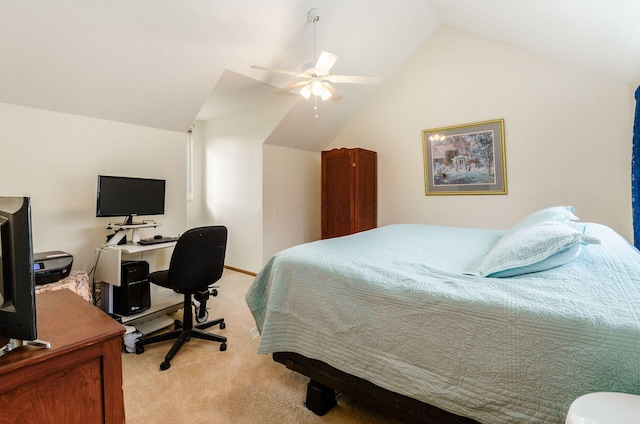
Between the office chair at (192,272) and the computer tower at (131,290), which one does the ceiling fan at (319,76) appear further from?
the computer tower at (131,290)

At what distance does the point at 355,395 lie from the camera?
138 cm

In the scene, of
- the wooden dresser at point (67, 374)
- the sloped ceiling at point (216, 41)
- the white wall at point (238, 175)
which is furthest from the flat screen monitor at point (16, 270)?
the white wall at point (238, 175)

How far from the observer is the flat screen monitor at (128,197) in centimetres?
253

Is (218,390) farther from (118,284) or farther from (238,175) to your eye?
(238,175)

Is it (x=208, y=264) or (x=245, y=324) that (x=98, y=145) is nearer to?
(x=208, y=264)

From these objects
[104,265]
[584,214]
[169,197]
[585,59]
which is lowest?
[104,265]

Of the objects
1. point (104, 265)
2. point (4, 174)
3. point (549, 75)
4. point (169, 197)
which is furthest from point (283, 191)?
point (549, 75)

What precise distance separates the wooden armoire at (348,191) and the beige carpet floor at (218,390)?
2251 millimetres

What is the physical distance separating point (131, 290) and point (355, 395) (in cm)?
210

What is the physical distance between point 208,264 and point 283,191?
2.35 metres

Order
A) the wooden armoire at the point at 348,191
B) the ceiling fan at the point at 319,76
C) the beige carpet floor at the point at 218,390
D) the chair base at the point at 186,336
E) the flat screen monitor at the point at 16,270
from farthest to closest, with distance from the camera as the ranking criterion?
Answer: the wooden armoire at the point at 348,191
the ceiling fan at the point at 319,76
the chair base at the point at 186,336
the beige carpet floor at the point at 218,390
the flat screen monitor at the point at 16,270

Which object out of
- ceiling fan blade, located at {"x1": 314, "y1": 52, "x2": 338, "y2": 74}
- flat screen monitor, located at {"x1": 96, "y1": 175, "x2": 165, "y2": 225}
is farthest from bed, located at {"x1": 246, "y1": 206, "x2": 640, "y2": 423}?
flat screen monitor, located at {"x1": 96, "y1": 175, "x2": 165, "y2": 225}

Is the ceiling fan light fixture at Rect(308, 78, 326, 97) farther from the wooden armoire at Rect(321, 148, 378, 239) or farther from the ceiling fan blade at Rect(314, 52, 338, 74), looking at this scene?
the wooden armoire at Rect(321, 148, 378, 239)

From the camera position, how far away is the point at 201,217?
197 inches
